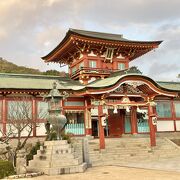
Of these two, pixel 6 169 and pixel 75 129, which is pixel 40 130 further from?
pixel 6 169

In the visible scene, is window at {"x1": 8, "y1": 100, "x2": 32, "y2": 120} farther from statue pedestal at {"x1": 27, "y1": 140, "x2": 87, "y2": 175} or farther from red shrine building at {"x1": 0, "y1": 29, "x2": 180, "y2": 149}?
statue pedestal at {"x1": 27, "y1": 140, "x2": 87, "y2": 175}

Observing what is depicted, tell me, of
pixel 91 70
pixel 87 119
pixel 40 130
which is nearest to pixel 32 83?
pixel 40 130

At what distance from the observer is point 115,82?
23.6 m

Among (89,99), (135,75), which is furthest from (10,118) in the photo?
(135,75)

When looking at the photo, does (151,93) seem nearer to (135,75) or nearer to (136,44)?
(135,75)

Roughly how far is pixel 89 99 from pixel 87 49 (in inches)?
216

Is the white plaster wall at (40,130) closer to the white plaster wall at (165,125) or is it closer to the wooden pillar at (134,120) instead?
the wooden pillar at (134,120)

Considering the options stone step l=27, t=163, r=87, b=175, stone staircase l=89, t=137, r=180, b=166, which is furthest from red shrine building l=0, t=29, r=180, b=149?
stone step l=27, t=163, r=87, b=175

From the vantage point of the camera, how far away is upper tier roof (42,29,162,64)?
27.6m

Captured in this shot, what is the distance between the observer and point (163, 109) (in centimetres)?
2970

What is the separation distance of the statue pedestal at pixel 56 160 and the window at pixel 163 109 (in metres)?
15.4

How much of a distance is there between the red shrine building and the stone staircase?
0.77 metres

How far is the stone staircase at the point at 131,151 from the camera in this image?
2123 cm

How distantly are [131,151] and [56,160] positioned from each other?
9.28 metres
